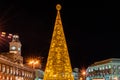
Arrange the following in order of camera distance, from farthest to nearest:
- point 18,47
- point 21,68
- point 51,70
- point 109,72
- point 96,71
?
point 96,71 → point 109,72 → point 18,47 → point 21,68 → point 51,70

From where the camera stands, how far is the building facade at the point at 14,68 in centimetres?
9589

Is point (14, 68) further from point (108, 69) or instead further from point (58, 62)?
point (108, 69)

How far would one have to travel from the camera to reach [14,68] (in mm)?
109375

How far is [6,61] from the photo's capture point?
98.4 metres

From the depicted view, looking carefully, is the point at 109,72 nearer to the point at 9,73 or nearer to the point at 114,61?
the point at 114,61

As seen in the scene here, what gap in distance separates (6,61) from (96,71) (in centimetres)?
8625

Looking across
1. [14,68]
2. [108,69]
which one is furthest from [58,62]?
[108,69]

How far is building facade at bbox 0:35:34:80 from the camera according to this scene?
9589 cm

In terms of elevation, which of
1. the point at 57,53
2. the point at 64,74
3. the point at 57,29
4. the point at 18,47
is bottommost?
the point at 64,74

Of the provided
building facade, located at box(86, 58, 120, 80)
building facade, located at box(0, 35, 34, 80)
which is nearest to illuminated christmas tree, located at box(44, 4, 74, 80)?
building facade, located at box(0, 35, 34, 80)

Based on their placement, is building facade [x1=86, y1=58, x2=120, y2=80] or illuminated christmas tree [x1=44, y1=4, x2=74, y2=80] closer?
illuminated christmas tree [x1=44, y1=4, x2=74, y2=80]

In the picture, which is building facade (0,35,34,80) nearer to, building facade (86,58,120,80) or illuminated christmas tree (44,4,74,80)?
building facade (86,58,120,80)

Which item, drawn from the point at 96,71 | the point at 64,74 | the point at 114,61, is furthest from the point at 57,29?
the point at 96,71

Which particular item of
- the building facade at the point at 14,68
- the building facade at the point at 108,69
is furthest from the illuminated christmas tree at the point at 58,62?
the building facade at the point at 108,69
